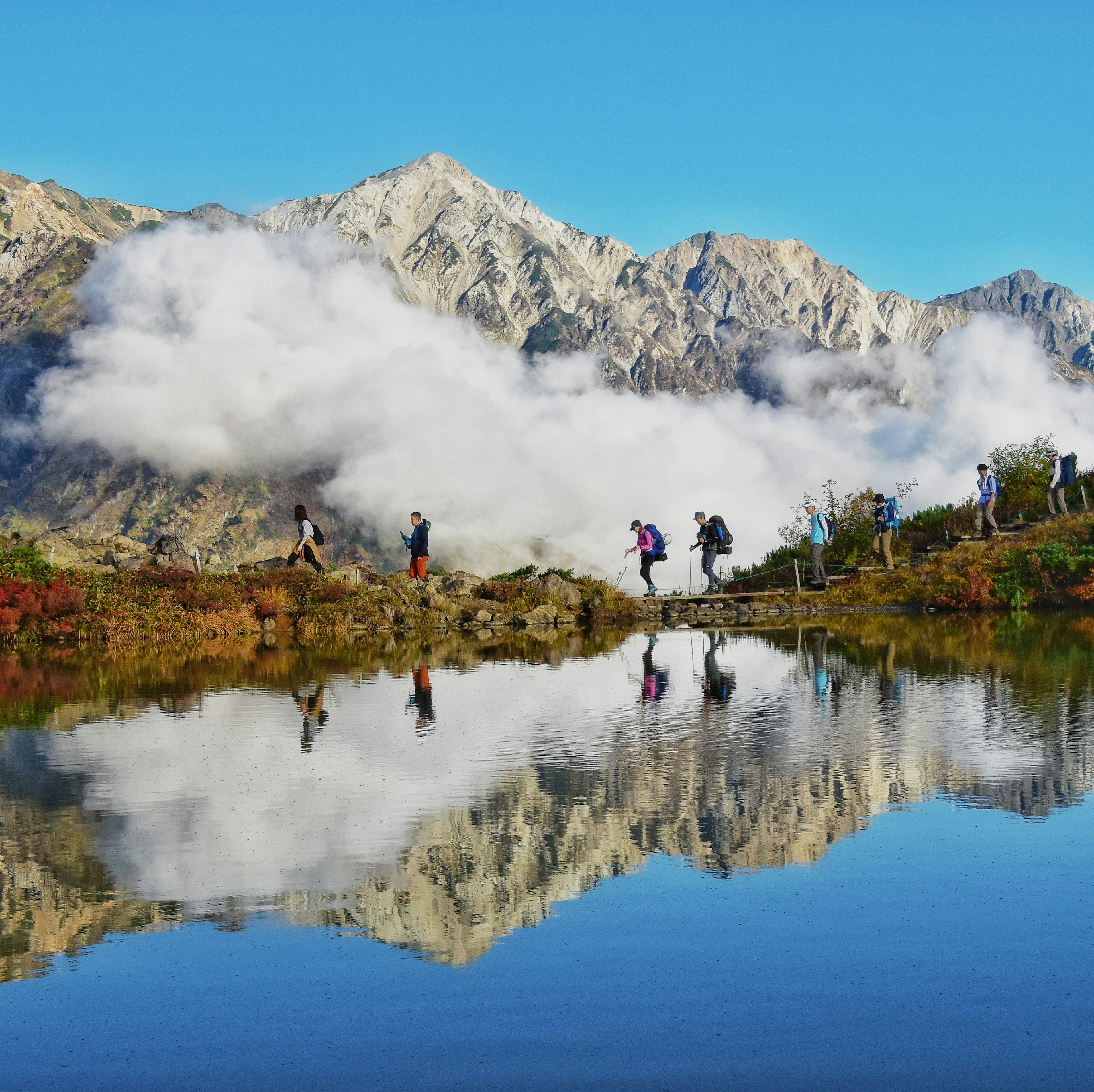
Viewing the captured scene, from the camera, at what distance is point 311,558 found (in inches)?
1526

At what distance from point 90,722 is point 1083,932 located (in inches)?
489

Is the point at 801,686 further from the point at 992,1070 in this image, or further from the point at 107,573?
the point at 107,573

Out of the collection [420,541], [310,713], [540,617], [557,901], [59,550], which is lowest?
[557,901]

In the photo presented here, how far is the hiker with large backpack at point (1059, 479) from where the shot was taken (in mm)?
41250

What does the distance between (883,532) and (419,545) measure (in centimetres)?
1680

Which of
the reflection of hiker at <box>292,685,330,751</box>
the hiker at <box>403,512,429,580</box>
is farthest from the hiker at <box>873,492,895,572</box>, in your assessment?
the reflection of hiker at <box>292,685,330,751</box>

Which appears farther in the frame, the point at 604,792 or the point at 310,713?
the point at 310,713

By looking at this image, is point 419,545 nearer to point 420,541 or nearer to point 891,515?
point 420,541

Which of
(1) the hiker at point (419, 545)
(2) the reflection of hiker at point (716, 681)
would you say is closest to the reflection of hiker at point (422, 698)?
(2) the reflection of hiker at point (716, 681)

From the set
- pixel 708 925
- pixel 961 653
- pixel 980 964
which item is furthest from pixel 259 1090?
pixel 961 653

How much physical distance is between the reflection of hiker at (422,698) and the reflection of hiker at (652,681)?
303 centimetres

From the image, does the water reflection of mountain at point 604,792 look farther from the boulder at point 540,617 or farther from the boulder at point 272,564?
the boulder at point 272,564

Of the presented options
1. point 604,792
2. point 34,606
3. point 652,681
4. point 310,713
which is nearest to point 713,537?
point 652,681

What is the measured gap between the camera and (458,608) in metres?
37.6
